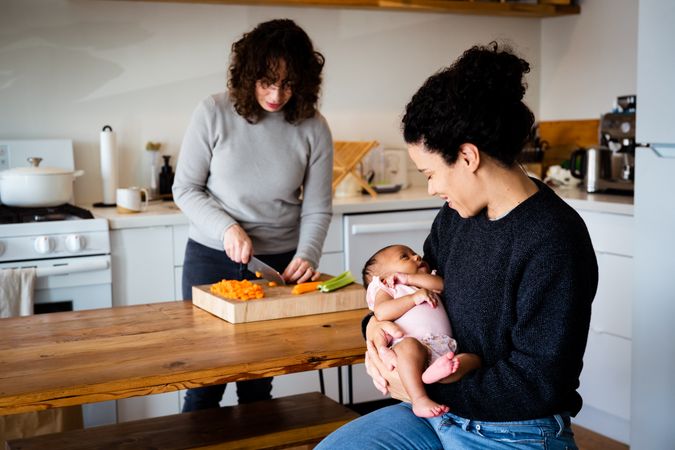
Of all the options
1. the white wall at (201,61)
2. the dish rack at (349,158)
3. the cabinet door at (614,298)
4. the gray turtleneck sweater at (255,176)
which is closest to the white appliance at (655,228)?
the cabinet door at (614,298)

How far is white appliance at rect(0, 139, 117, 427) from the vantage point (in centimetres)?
310

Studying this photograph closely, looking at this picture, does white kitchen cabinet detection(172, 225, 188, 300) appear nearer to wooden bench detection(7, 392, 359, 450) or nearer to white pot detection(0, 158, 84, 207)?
white pot detection(0, 158, 84, 207)

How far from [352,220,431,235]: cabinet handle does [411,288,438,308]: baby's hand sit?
74.3 inches

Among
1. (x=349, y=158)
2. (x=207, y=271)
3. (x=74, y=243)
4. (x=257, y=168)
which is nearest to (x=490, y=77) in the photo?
(x=257, y=168)

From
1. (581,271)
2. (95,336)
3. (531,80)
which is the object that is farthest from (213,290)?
(531,80)

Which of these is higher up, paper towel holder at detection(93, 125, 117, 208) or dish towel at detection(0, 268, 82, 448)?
paper towel holder at detection(93, 125, 117, 208)

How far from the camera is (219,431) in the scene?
224 cm

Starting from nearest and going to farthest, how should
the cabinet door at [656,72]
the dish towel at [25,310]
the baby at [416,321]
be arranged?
the baby at [416,321] → the cabinet door at [656,72] → the dish towel at [25,310]

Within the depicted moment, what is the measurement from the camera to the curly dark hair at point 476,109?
1.53 m

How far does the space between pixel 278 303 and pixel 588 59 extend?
293 centimetres

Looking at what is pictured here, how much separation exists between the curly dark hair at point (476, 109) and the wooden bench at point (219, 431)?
3.33 feet

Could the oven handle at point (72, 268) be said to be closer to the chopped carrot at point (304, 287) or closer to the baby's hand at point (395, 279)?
the chopped carrot at point (304, 287)

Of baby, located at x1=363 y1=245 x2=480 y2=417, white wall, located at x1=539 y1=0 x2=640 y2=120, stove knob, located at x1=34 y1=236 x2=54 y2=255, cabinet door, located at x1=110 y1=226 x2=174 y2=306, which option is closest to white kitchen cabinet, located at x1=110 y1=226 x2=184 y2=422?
cabinet door, located at x1=110 y1=226 x2=174 y2=306

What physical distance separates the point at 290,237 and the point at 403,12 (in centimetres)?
205
